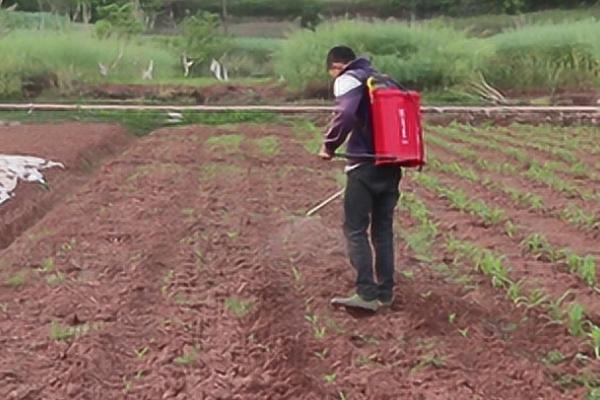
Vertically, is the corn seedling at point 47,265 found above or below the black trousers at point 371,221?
below

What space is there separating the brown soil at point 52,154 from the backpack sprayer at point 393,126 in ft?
12.8

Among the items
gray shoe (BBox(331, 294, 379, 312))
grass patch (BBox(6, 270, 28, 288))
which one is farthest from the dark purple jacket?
grass patch (BBox(6, 270, 28, 288))

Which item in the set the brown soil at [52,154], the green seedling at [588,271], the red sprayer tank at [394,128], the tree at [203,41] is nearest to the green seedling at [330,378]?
the red sprayer tank at [394,128]

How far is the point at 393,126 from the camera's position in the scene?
5.53m

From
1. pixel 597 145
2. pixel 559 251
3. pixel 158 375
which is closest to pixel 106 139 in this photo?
pixel 597 145

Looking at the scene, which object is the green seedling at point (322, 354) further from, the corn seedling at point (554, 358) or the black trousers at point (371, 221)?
the corn seedling at point (554, 358)

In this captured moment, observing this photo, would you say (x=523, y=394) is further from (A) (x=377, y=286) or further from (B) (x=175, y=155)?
(B) (x=175, y=155)

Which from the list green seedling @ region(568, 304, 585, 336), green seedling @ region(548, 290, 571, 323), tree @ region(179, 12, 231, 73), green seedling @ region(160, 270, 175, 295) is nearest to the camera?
green seedling @ region(568, 304, 585, 336)

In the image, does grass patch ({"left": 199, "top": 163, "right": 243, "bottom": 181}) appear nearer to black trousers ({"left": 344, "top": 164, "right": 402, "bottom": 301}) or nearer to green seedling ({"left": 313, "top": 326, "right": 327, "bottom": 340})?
black trousers ({"left": 344, "top": 164, "right": 402, "bottom": 301})

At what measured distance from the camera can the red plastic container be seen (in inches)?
216

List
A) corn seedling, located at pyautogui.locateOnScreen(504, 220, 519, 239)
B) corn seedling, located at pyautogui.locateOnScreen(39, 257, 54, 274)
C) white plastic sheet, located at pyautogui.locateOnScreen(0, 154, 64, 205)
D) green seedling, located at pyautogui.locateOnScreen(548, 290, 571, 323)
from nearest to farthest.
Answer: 1. green seedling, located at pyautogui.locateOnScreen(548, 290, 571, 323)
2. corn seedling, located at pyautogui.locateOnScreen(39, 257, 54, 274)
3. corn seedling, located at pyautogui.locateOnScreen(504, 220, 519, 239)
4. white plastic sheet, located at pyautogui.locateOnScreen(0, 154, 64, 205)

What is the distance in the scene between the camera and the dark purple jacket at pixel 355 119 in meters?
5.50

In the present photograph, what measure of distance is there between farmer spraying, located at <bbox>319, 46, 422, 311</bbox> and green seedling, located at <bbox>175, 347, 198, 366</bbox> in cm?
109

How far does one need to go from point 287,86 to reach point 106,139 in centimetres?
1051
